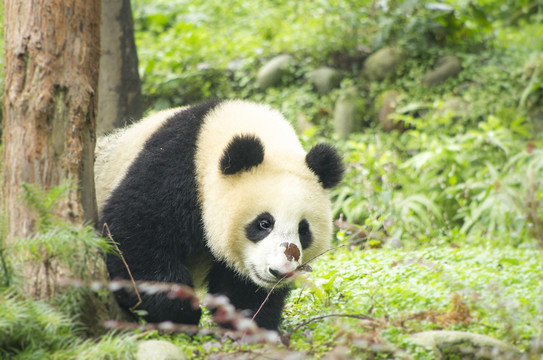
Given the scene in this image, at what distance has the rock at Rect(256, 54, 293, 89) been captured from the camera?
8836 millimetres

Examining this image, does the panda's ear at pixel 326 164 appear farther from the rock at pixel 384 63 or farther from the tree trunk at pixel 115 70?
the rock at pixel 384 63

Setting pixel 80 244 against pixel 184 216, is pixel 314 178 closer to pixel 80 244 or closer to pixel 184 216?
pixel 184 216

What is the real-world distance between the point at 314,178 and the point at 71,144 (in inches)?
57.0

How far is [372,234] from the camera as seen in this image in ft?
18.6

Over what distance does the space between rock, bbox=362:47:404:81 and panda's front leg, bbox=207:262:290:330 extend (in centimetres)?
532

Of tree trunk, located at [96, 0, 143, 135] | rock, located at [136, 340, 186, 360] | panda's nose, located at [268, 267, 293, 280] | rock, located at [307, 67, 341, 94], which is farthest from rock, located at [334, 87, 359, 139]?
rock, located at [136, 340, 186, 360]

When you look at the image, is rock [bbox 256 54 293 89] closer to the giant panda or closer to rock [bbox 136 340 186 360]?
the giant panda

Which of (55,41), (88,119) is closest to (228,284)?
(88,119)

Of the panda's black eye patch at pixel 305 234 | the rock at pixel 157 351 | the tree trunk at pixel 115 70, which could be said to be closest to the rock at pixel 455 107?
the tree trunk at pixel 115 70

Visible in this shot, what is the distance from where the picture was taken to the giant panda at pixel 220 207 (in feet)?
11.2

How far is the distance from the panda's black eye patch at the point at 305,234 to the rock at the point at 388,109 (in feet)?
15.2

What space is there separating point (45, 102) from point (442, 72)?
21.3 ft

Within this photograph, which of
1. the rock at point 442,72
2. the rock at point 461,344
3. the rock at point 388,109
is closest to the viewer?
the rock at point 461,344

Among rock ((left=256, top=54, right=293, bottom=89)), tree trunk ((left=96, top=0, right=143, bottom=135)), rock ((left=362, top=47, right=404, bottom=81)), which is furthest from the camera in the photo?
rock ((left=256, top=54, right=293, bottom=89))
